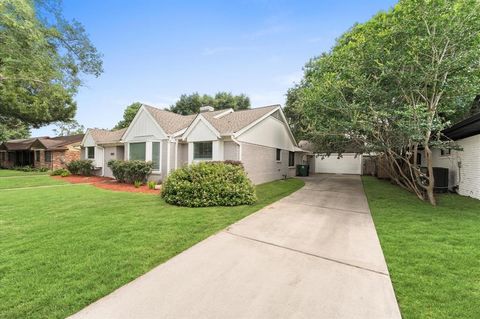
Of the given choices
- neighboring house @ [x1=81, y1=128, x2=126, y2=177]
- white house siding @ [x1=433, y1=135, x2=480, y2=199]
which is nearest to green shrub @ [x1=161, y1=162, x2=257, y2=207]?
white house siding @ [x1=433, y1=135, x2=480, y2=199]

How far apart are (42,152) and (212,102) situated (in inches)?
781

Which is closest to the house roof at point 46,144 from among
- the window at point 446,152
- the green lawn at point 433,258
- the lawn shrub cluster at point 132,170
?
the lawn shrub cluster at point 132,170

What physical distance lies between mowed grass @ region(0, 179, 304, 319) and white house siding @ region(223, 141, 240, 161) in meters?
4.63

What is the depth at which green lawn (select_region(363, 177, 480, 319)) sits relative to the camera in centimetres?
269

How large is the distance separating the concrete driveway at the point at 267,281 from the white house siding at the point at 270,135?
8140 mm

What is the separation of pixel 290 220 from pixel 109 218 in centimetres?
486

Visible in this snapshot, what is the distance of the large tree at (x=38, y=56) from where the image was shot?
38.4 feet

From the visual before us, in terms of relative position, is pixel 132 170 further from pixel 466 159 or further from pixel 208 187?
pixel 466 159

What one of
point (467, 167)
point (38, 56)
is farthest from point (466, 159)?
point (38, 56)

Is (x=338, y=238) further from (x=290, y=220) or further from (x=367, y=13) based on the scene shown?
(x=367, y=13)

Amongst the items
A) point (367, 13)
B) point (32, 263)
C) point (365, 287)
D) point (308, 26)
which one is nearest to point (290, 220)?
point (365, 287)

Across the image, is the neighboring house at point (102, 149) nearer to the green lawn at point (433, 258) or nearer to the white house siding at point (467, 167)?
the green lawn at point (433, 258)

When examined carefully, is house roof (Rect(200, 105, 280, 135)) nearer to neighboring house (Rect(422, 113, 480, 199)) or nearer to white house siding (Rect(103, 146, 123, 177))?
white house siding (Rect(103, 146, 123, 177))

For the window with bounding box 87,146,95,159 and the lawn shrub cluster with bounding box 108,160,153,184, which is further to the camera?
the window with bounding box 87,146,95,159
